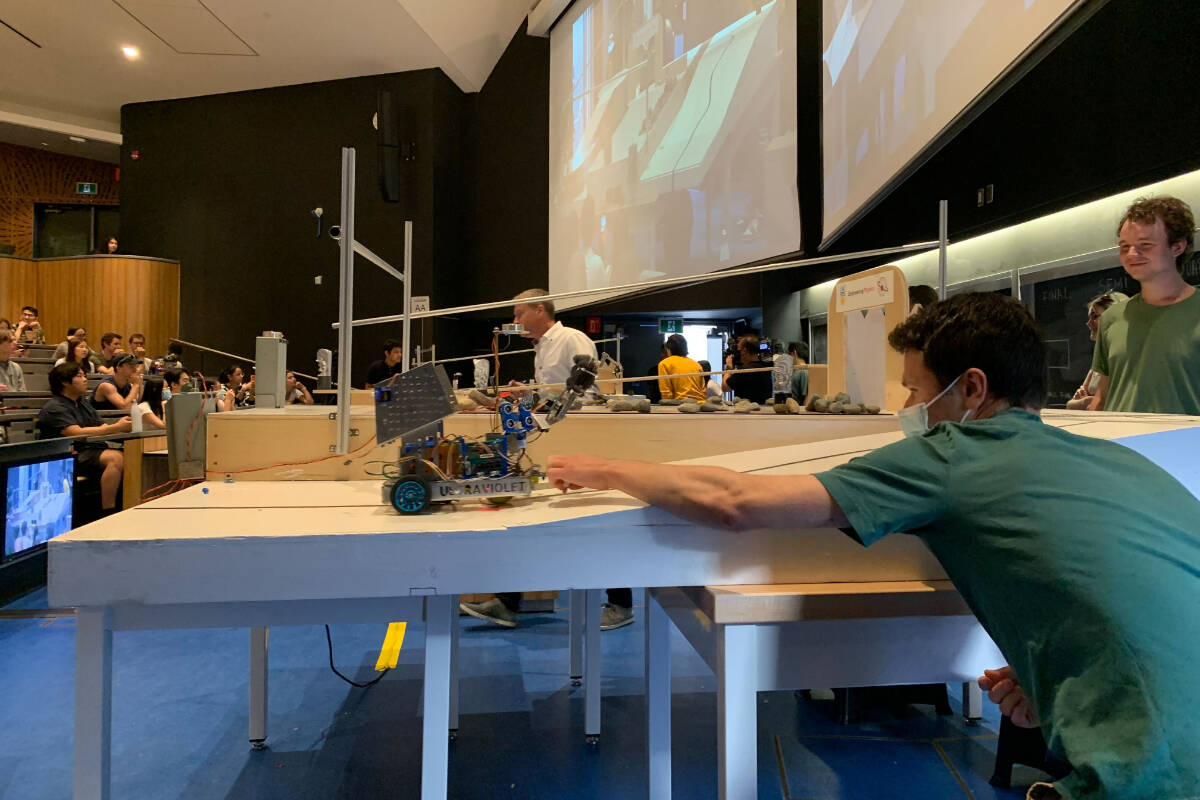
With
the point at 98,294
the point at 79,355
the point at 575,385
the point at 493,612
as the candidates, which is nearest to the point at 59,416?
the point at 493,612

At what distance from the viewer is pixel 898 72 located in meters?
3.02

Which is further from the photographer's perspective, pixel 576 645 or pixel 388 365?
pixel 388 365

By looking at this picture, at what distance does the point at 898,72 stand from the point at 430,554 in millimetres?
3050

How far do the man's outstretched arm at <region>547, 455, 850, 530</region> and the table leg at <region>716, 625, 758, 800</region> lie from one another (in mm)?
152

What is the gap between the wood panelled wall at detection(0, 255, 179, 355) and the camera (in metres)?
8.87

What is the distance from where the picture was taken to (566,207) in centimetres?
707

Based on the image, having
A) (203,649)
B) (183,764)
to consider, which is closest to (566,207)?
(203,649)

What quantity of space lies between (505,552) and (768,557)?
37 centimetres

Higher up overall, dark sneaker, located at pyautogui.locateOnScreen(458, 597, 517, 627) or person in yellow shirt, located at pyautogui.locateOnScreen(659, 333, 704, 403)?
person in yellow shirt, located at pyautogui.locateOnScreen(659, 333, 704, 403)

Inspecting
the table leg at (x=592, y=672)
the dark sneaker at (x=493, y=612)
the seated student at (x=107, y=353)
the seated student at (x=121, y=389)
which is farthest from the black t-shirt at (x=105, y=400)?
the table leg at (x=592, y=672)

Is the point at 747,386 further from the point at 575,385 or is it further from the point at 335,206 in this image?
the point at 335,206

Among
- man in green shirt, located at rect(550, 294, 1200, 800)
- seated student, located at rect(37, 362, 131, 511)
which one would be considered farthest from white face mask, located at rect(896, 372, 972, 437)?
seated student, located at rect(37, 362, 131, 511)

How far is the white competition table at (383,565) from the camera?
2.90 feet

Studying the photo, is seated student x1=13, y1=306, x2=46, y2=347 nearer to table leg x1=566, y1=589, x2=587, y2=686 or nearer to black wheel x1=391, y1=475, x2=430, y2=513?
table leg x1=566, y1=589, x2=587, y2=686
